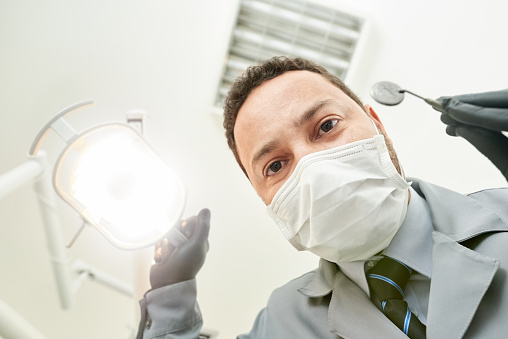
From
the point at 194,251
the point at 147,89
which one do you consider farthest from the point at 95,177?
the point at 147,89

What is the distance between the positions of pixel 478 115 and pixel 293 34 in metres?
0.88

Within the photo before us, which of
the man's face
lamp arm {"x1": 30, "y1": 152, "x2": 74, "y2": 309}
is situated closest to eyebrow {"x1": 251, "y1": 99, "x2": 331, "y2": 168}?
the man's face

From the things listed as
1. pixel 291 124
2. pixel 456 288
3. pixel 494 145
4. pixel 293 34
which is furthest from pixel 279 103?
pixel 456 288

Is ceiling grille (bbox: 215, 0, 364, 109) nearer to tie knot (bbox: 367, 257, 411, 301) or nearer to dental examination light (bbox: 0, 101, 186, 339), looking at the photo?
dental examination light (bbox: 0, 101, 186, 339)

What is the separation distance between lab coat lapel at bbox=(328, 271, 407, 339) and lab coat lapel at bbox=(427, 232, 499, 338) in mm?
111

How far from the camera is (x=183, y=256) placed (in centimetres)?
126

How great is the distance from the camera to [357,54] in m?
1.50

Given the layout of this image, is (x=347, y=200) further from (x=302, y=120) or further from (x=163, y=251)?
(x=163, y=251)

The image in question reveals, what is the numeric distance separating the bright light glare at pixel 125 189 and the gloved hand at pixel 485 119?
78 centimetres

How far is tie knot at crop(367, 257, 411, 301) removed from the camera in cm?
97

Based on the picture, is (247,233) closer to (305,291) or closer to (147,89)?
(305,291)

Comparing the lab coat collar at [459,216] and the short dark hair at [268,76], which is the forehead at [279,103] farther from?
the lab coat collar at [459,216]

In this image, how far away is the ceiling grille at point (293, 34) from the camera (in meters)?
1.45

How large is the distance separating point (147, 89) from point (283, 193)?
95 centimetres
